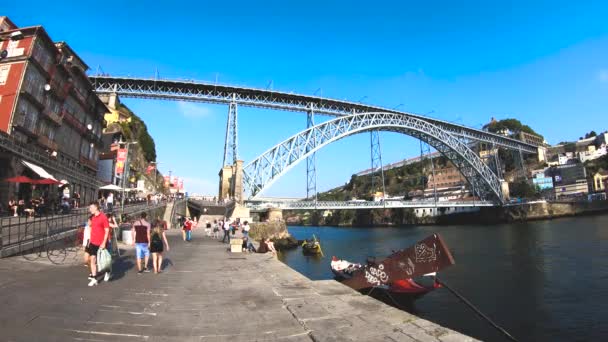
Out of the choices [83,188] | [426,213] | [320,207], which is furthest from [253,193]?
[426,213]

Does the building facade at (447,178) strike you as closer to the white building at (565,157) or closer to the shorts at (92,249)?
the white building at (565,157)

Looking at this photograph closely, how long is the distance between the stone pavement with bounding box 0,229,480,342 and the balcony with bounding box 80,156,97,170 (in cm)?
3354

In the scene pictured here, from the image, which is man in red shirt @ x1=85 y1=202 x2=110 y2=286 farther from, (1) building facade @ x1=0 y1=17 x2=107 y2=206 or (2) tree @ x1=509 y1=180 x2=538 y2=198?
(2) tree @ x1=509 y1=180 x2=538 y2=198

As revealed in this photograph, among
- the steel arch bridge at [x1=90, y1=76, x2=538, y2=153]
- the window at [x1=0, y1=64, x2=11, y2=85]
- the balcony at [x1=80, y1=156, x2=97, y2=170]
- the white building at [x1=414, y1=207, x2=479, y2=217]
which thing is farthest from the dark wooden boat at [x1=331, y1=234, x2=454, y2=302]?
the white building at [x1=414, y1=207, x2=479, y2=217]

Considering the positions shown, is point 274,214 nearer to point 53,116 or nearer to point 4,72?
point 53,116

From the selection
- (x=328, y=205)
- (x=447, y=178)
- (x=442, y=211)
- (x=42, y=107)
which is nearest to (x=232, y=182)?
(x=328, y=205)

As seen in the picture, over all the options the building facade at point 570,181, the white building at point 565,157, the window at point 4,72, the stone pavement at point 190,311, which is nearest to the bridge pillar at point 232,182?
the window at point 4,72

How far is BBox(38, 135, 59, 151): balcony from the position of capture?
93.4 feet

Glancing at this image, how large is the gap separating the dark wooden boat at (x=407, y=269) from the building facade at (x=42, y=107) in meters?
22.2

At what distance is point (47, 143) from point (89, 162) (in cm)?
1163

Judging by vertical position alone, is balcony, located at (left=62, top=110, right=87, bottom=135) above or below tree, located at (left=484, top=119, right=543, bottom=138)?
below

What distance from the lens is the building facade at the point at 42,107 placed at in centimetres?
2444

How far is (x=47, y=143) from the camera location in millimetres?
29484

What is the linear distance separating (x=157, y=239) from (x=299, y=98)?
4446cm
